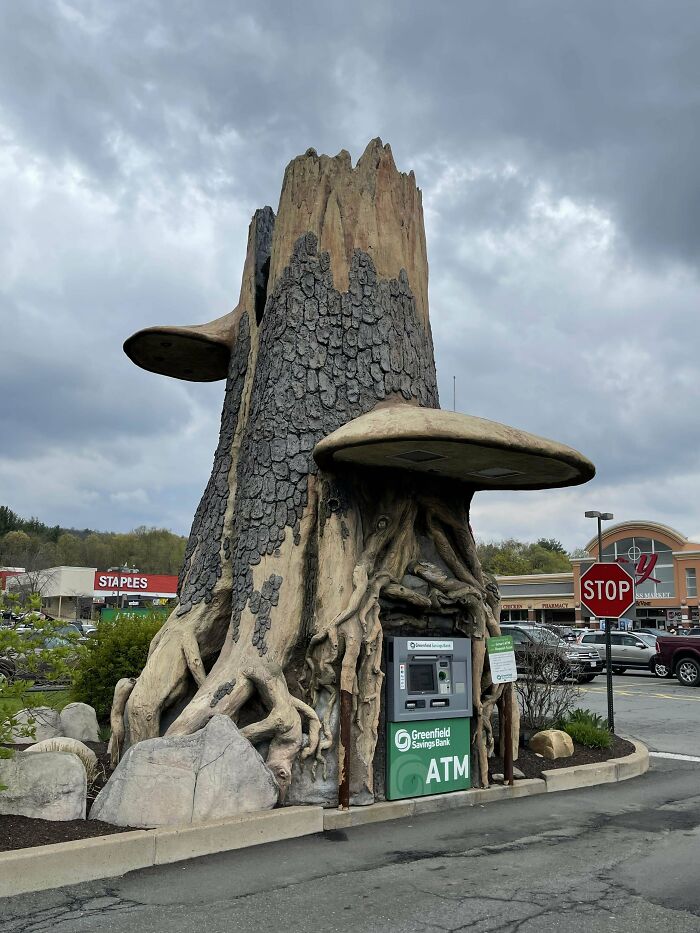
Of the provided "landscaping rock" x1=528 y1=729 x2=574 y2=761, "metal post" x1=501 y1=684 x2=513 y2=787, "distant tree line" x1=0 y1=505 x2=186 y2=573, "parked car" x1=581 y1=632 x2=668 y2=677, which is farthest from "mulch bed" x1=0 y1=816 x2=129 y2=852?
"distant tree line" x1=0 y1=505 x2=186 y2=573

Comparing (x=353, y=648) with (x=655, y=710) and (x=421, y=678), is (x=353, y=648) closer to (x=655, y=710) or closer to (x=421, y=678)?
(x=421, y=678)

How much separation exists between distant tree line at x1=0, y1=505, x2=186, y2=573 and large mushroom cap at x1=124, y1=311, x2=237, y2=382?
Result: 78861 millimetres

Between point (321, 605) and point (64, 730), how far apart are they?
3.96 m

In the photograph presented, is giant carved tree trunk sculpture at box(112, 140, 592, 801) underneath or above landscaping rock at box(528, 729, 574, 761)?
above

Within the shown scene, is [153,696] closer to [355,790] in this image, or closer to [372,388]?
[355,790]

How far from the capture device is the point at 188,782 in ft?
21.8

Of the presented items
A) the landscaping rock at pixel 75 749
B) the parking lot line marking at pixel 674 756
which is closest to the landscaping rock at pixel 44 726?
the landscaping rock at pixel 75 749

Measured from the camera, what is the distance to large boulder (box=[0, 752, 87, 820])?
641cm

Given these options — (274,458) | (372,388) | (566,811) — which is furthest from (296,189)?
(566,811)

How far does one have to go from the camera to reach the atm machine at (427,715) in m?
7.93

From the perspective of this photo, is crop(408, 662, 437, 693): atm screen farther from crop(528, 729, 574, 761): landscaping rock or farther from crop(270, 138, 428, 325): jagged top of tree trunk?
crop(270, 138, 428, 325): jagged top of tree trunk

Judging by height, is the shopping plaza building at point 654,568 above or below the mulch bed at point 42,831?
above

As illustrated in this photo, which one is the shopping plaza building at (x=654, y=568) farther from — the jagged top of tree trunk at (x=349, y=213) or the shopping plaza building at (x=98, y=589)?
the jagged top of tree trunk at (x=349, y=213)

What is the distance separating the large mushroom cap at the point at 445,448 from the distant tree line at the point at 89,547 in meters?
82.3
